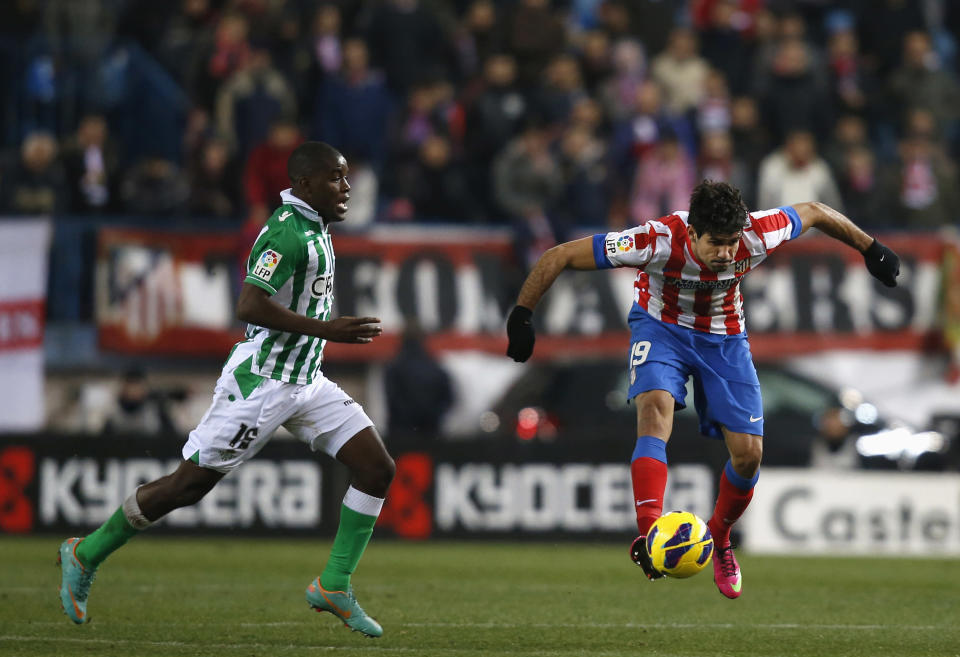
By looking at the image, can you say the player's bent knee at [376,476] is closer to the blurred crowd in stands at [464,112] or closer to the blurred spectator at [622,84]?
the blurred crowd in stands at [464,112]

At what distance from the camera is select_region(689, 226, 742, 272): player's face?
7.79 meters

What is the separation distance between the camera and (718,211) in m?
7.74

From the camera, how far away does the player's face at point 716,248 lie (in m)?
7.79

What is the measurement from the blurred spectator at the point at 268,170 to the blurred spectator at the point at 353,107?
2.58ft

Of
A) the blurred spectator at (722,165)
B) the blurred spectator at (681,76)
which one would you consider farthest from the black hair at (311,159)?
the blurred spectator at (681,76)

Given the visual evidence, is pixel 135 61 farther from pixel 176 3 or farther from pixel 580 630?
pixel 580 630

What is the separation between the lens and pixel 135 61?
18203mm

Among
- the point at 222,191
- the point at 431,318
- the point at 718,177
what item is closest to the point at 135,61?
the point at 222,191

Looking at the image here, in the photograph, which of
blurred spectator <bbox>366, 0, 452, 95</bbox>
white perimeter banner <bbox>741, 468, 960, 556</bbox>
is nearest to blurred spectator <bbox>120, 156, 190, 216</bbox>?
blurred spectator <bbox>366, 0, 452, 95</bbox>

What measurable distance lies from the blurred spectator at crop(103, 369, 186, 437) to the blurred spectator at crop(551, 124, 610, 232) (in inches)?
175

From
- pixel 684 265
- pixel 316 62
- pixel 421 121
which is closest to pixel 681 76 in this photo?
pixel 421 121

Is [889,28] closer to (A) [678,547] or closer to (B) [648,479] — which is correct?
(B) [648,479]

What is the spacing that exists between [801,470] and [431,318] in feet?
15.1

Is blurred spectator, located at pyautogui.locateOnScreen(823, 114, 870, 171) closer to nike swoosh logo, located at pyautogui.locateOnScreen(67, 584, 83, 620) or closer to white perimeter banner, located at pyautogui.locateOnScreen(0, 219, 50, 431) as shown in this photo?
white perimeter banner, located at pyautogui.locateOnScreen(0, 219, 50, 431)
